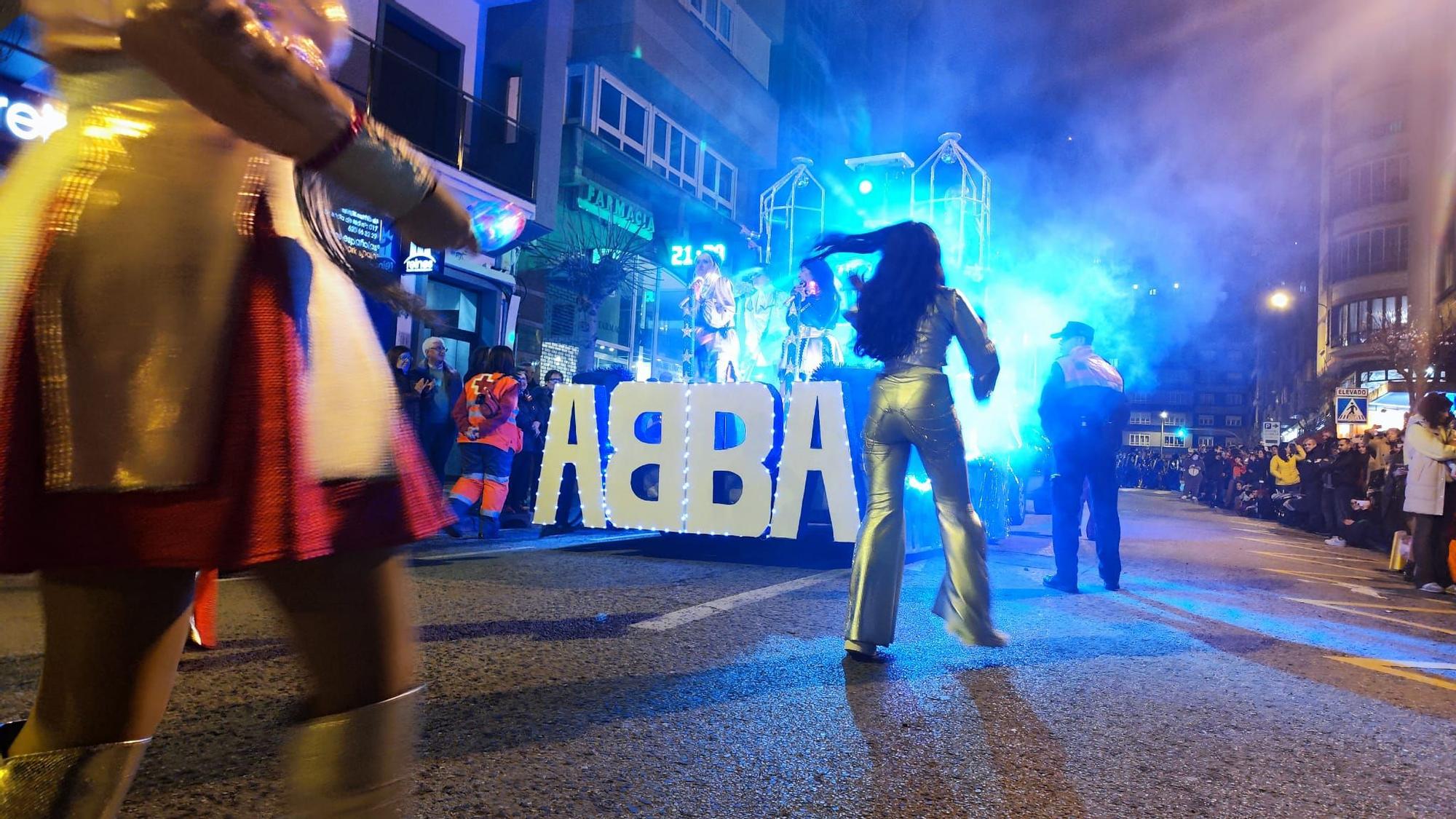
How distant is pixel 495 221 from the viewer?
7.70ft

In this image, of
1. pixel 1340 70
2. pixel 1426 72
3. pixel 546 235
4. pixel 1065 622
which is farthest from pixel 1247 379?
pixel 1065 622

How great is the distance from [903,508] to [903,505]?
1 cm

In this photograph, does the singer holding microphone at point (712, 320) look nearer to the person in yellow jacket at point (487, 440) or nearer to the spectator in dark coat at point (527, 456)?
the spectator in dark coat at point (527, 456)

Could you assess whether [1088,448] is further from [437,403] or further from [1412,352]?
[1412,352]

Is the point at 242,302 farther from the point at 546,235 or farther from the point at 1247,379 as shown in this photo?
the point at 1247,379

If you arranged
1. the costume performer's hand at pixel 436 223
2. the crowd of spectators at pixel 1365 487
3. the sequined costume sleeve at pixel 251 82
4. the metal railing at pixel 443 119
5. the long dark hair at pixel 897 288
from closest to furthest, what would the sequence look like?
the sequined costume sleeve at pixel 251 82, the costume performer's hand at pixel 436 223, the long dark hair at pixel 897 288, the crowd of spectators at pixel 1365 487, the metal railing at pixel 443 119

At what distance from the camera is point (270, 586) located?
1153mm

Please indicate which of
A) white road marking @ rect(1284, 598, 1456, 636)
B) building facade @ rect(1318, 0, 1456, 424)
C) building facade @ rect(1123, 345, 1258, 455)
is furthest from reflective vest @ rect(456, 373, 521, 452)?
building facade @ rect(1123, 345, 1258, 455)

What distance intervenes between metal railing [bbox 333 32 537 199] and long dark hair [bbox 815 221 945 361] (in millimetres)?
11079

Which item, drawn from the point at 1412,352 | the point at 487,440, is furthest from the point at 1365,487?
the point at 1412,352

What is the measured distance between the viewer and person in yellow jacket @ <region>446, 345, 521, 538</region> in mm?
7742

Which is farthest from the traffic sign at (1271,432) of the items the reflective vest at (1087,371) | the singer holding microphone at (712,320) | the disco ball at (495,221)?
the disco ball at (495,221)

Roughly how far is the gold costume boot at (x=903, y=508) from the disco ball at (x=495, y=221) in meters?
1.86

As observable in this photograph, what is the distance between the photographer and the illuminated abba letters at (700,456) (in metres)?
6.42
